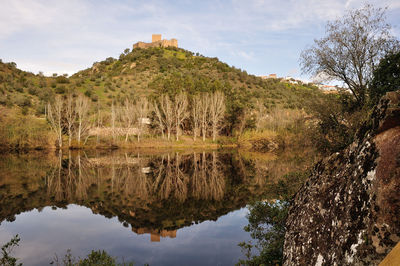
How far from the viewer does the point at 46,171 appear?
23.2 meters

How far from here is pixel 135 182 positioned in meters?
19.6

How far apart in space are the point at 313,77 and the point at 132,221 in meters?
16.7

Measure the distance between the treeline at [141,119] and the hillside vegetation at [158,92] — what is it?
419 mm

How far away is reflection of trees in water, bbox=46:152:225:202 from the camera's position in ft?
54.2

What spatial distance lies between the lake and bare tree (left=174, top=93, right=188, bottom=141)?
25319 millimetres

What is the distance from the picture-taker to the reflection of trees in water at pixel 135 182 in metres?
16.5

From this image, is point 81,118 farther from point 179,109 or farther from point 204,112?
point 204,112

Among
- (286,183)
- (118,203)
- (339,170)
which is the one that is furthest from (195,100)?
(339,170)

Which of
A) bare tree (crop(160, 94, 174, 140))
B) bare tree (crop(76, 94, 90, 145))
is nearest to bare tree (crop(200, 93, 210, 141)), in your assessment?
bare tree (crop(160, 94, 174, 140))

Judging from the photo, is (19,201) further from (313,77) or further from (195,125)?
(195,125)

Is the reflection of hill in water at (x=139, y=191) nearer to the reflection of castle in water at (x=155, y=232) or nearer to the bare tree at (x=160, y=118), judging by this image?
the reflection of castle in water at (x=155, y=232)

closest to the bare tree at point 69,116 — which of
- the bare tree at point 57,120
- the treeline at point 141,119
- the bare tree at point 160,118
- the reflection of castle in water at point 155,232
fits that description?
the treeline at point 141,119

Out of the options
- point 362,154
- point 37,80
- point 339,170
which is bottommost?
point 339,170

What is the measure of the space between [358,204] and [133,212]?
474 inches
